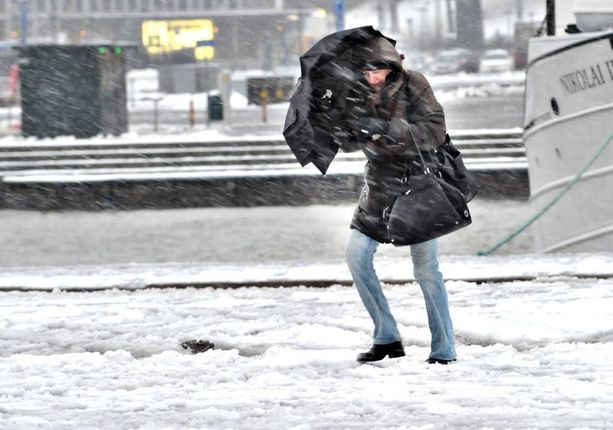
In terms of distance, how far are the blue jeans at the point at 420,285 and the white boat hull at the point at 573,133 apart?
675 cm

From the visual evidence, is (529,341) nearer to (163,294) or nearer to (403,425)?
(403,425)

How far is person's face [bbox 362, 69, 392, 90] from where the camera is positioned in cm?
527

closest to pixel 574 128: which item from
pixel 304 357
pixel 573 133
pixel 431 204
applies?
pixel 573 133

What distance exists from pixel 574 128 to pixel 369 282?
285 inches

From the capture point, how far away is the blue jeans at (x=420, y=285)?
5.47 metres

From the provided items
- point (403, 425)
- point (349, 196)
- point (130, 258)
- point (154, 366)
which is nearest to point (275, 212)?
point (349, 196)

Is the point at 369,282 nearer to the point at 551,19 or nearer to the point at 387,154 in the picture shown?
the point at 387,154

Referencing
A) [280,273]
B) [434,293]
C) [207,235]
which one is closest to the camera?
[434,293]

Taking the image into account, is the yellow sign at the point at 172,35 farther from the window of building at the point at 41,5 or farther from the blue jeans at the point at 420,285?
the blue jeans at the point at 420,285

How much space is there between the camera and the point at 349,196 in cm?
1812

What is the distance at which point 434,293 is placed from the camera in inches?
217

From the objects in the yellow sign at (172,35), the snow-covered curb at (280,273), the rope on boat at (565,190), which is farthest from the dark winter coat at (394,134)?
the yellow sign at (172,35)

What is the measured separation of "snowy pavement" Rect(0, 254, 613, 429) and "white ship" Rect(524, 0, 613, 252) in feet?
11.9

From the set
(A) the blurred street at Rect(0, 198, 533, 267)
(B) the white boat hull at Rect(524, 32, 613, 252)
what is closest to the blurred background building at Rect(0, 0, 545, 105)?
(A) the blurred street at Rect(0, 198, 533, 267)
